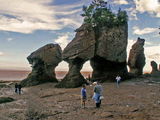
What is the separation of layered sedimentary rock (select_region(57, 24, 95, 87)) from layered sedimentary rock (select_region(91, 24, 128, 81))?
2.20 meters

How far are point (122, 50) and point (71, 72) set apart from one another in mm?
12459

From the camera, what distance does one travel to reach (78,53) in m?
65.1

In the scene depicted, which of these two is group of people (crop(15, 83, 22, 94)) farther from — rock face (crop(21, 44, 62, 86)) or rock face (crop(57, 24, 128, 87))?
rock face (crop(21, 44, 62, 86))

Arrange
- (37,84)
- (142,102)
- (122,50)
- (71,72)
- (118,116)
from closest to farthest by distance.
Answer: (118,116) < (142,102) < (71,72) < (122,50) < (37,84)

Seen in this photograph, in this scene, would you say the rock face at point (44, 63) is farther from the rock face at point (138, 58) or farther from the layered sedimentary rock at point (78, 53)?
the rock face at point (138, 58)

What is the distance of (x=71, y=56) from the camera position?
65.4 m

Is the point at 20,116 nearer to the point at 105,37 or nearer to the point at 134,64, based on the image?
the point at 105,37

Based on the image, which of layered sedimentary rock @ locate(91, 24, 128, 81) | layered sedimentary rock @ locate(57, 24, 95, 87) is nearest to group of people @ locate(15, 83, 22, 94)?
layered sedimentary rock @ locate(57, 24, 95, 87)

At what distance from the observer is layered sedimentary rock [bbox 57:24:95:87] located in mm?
63381

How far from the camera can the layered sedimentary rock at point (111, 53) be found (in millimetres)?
67750

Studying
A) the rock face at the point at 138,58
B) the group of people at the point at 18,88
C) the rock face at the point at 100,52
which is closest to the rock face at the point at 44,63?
the rock face at the point at 100,52

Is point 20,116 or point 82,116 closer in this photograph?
point 82,116

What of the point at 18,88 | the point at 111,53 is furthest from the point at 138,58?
the point at 18,88

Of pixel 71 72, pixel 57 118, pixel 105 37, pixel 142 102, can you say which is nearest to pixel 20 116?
pixel 57 118
